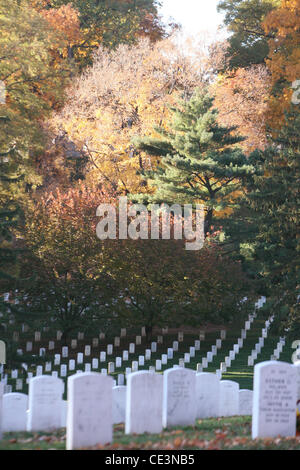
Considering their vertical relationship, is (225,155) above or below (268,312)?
above

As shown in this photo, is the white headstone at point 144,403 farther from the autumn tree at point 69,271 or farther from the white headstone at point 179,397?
the autumn tree at point 69,271

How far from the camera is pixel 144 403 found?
1188 cm

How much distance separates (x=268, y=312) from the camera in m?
29.4

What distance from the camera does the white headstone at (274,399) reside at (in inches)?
452

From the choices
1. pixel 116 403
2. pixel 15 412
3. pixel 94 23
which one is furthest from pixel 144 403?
pixel 94 23

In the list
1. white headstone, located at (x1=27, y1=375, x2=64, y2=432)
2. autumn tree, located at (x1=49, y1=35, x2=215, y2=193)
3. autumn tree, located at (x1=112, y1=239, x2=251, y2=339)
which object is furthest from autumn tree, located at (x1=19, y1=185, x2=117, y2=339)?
white headstone, located at (x1=27, y1=375, x2=64, y2=432)

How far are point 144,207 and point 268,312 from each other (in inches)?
353

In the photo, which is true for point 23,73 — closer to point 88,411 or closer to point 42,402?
point 42,402

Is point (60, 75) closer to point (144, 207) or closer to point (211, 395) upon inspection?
point (144, 207)

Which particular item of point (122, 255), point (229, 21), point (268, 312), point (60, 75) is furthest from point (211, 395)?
point (229, 21)

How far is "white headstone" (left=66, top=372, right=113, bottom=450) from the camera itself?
35.4ft

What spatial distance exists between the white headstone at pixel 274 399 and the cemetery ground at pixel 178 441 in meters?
0.25

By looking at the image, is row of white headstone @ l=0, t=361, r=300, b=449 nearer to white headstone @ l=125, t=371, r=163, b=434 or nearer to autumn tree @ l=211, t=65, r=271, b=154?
white headstone @ l=125, t=371, r=163, b=434
